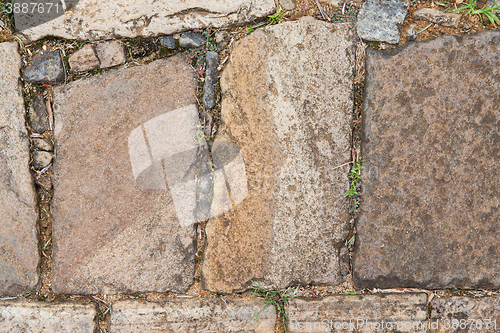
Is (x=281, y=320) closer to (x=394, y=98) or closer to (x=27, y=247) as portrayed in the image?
(x=394, y=98)

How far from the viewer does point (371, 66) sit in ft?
4.85

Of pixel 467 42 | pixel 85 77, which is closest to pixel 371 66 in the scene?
pixel 467 42

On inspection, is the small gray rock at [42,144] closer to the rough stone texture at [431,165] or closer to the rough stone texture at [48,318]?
the rough stone texture at [48,318]

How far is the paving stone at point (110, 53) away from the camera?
154cm

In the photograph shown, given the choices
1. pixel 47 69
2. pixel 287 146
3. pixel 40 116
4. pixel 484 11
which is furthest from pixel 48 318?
pixel 484 11

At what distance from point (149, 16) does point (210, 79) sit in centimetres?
43

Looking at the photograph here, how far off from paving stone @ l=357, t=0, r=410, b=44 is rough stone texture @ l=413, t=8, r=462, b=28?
8 cm

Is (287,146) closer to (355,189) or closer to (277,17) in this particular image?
(355,189)

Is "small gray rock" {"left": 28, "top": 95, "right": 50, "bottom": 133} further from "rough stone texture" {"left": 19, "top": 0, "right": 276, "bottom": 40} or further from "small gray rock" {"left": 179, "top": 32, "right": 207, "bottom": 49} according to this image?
"small gray rock" {"left": 179, "top": 32, "right": 207, "bottom": 49}

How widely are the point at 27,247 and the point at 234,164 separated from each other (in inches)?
46.3

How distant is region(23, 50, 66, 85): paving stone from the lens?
5.10 ft

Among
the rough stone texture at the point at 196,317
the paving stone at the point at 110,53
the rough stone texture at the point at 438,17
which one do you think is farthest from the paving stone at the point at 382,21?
the rough stone texture at the point at 196,317

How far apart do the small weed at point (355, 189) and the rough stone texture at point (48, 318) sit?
143 cm

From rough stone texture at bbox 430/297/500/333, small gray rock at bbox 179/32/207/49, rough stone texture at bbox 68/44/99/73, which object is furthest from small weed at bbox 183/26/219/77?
rough stone texture at bbox 430/297/500/333
